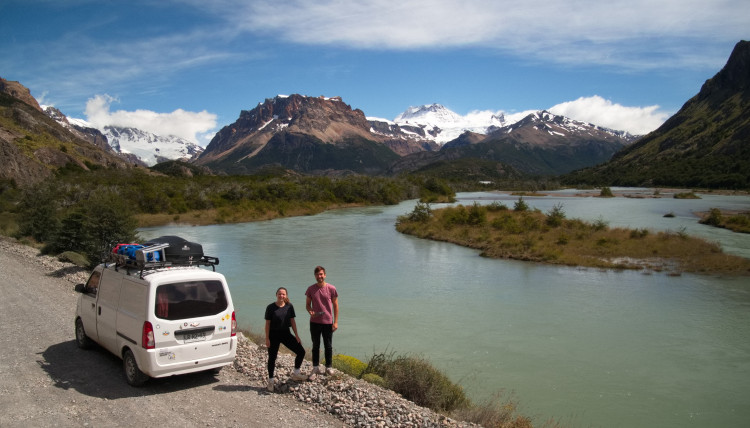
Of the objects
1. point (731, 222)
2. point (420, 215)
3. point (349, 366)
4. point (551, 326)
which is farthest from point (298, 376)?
point (731, 222)

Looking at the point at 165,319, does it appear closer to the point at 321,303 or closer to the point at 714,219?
the point at 321,303

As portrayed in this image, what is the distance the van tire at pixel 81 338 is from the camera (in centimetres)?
1034

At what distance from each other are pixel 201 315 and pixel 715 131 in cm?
19326

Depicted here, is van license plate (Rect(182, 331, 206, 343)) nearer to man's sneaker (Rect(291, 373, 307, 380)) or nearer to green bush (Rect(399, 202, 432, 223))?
man's sneaker (Rect(291, 373, 307, 380))

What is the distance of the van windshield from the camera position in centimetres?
831

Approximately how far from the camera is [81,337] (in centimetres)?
1043

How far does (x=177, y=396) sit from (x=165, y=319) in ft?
4.32

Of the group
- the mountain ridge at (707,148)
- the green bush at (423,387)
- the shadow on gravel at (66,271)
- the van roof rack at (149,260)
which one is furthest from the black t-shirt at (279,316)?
the mountain ridge at (707,148)

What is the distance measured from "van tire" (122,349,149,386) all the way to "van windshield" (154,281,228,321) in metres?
1.07

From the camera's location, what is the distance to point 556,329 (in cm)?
1784

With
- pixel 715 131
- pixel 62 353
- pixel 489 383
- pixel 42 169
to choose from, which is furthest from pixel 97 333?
pixel 715 131

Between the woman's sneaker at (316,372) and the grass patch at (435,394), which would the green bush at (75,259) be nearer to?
the woman's sneaker at (316,372)

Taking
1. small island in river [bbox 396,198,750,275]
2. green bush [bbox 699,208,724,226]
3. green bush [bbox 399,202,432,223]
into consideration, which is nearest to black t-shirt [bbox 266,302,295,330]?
small island in river [bbox 396,198,750,275]

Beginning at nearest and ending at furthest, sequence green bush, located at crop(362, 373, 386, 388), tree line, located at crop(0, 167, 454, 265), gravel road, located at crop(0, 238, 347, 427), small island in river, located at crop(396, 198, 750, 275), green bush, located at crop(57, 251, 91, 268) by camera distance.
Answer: gravel road, located at crop(0, 238, 347, 427)
green bush, located at crop(362, 373, 386, 388)
green bush, located at crop(57, 251, 91, 268)
tree line, located at crop(0, 167, 454, 265)
small island in river, located at crop(396, 198, 750, 275)
